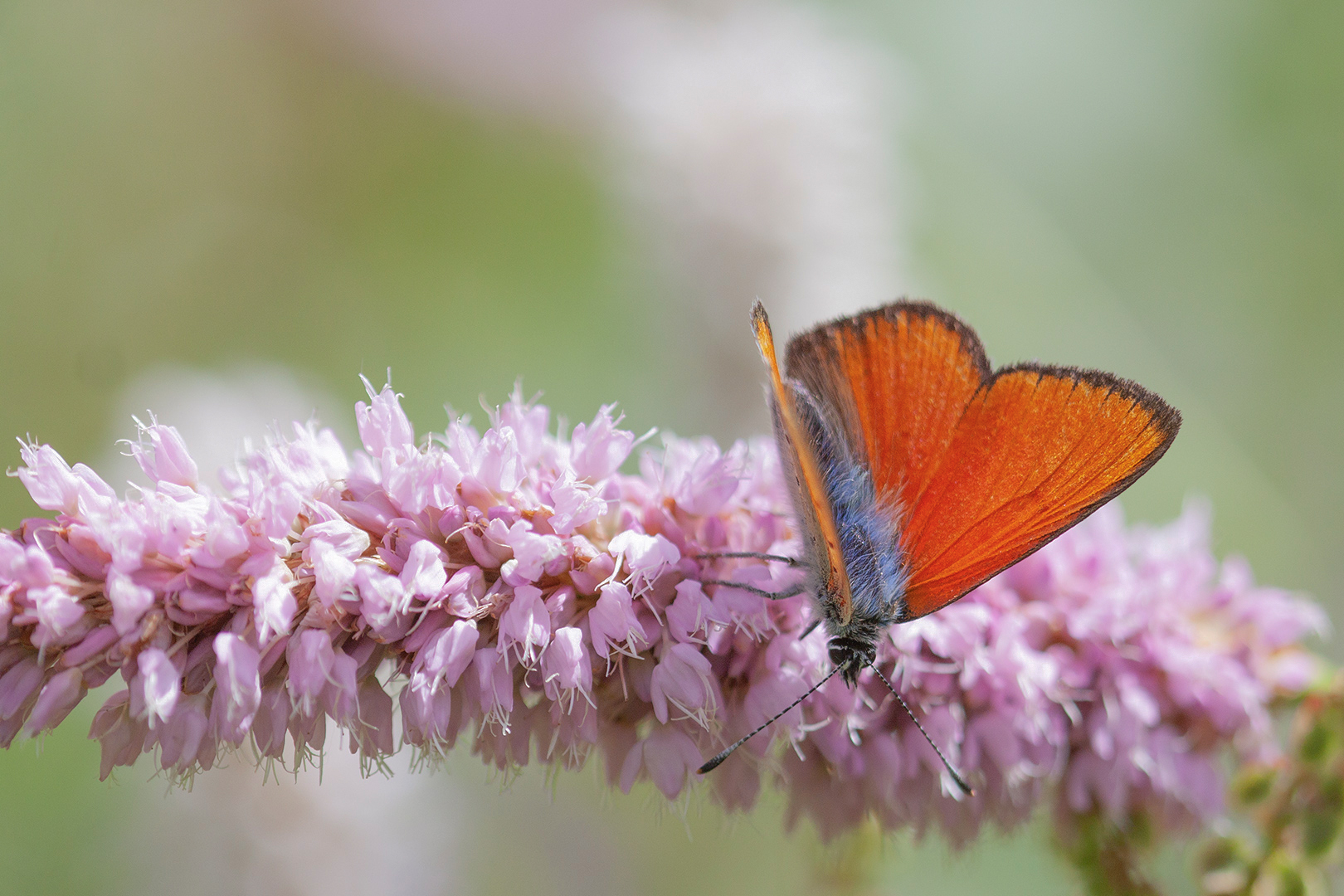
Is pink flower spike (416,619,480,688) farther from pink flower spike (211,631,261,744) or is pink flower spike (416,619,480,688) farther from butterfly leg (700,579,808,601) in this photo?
butterfly leg (700,579,808,601)

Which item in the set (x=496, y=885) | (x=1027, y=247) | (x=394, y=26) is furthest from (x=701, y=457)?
(x=394, y=26)

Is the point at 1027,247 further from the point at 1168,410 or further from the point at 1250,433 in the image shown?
the point at 1168,410

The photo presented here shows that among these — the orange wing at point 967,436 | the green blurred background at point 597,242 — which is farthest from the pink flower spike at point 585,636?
the green blurred background at point 597,242

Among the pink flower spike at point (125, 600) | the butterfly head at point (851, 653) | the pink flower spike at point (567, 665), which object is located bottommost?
the butterfly head at point (851, 653)

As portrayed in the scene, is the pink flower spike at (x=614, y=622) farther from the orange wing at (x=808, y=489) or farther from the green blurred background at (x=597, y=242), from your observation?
the green blurred background at (x=597, y=242)

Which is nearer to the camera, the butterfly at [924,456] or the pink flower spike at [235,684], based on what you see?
the pink flower spike at [235,684]

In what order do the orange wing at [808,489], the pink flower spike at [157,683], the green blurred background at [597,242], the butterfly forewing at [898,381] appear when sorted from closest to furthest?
the pink flower spike at [157,683] → the orange wing at [808,489] → the butterfly forewing at [898,381] → the green blurred background at [597,242]
